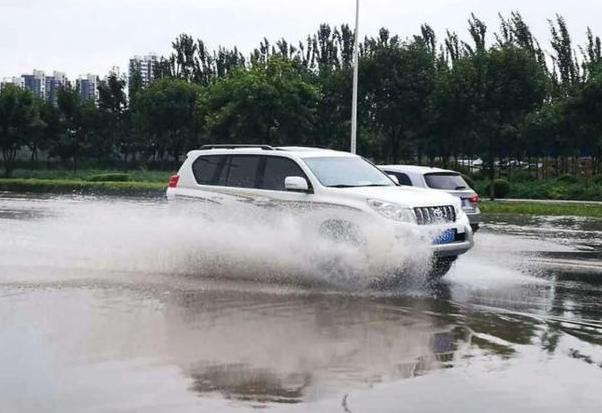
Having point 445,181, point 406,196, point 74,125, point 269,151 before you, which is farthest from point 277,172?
point 74,125

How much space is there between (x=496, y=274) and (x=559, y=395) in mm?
6395

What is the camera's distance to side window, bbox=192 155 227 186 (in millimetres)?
12125

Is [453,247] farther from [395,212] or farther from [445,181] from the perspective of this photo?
[445,181]

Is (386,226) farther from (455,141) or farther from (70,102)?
(70,102)

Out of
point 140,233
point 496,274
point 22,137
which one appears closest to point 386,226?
point 496,274

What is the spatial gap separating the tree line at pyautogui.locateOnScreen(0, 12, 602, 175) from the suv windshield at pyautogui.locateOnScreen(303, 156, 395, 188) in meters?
22.0

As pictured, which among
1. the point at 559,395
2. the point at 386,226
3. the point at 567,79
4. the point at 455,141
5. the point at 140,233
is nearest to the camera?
the point at 559,395

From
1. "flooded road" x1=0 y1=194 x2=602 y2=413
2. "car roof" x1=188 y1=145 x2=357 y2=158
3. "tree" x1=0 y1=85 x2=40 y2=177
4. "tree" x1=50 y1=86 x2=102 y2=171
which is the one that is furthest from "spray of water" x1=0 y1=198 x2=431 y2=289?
"tree" x1=50 y1=86 x2=102 y2=171

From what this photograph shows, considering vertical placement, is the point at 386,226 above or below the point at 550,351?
above

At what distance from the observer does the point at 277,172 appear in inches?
455

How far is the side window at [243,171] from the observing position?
463 inches

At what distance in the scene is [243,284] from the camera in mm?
10562

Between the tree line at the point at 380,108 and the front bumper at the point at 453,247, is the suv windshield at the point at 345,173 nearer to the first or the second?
the front bumper at the point at 453,247

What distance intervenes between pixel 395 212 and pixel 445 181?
7398 millimetres
